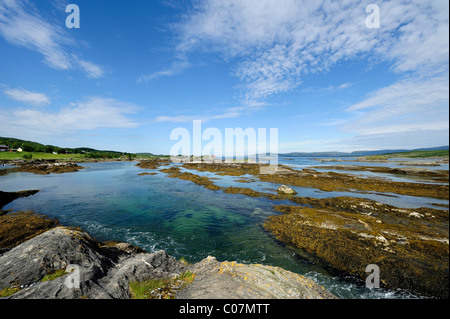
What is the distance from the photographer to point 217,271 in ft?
19.2

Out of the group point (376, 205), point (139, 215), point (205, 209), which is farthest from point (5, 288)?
point (376, 205)

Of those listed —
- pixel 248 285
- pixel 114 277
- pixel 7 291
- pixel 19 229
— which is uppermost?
pixel 7 291

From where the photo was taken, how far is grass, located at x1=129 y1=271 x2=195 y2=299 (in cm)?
463

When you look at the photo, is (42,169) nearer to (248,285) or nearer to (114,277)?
(114,277)

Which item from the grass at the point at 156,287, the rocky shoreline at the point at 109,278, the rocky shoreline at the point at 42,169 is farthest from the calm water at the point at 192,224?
the rocky shoreline at the point at 42,169

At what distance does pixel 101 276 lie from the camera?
5.15m

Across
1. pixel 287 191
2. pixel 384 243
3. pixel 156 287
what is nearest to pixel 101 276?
pixel 156 287

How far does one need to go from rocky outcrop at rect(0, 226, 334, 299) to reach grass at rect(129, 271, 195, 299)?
0.57 ft

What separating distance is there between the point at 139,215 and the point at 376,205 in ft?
82.2

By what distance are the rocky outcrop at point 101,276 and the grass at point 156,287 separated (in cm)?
18

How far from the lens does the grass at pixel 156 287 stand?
463 centimetres

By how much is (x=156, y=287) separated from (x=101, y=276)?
1.90m
